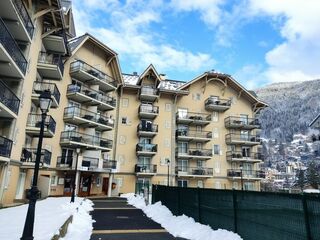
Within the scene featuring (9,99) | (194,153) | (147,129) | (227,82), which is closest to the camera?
(9,99)

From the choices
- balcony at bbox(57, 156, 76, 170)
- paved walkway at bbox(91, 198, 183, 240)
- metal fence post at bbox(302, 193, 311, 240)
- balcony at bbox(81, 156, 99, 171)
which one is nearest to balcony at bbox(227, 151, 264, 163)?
balcony at bbox(81, 156, 99, 171)

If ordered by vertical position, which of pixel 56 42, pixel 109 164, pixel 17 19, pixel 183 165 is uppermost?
pixel 56 42

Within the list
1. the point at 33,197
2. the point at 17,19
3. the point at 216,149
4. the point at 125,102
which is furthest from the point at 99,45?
the point at 33,197

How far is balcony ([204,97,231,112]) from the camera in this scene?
47750 millimetres

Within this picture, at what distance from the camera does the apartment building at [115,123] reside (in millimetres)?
26589

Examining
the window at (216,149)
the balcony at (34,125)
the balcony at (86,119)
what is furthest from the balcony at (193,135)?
the balcony at (34,125)

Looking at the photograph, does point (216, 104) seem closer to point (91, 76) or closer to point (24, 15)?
point (91, 76)

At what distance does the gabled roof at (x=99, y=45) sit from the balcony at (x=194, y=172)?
53.1 ft

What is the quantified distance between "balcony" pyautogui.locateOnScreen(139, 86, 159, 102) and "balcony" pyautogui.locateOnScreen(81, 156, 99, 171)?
12.6 m

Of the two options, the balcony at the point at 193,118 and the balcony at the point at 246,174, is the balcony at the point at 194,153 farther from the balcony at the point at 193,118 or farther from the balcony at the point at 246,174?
the balcony at the point at 246,174

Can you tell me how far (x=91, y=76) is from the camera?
3794cm

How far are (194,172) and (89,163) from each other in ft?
53.9

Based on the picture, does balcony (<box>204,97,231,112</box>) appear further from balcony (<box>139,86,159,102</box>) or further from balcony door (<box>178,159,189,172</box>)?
balcony door (<box>178,159,189,172</box>)

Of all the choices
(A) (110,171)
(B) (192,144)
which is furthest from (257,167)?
(A) (110,171)
